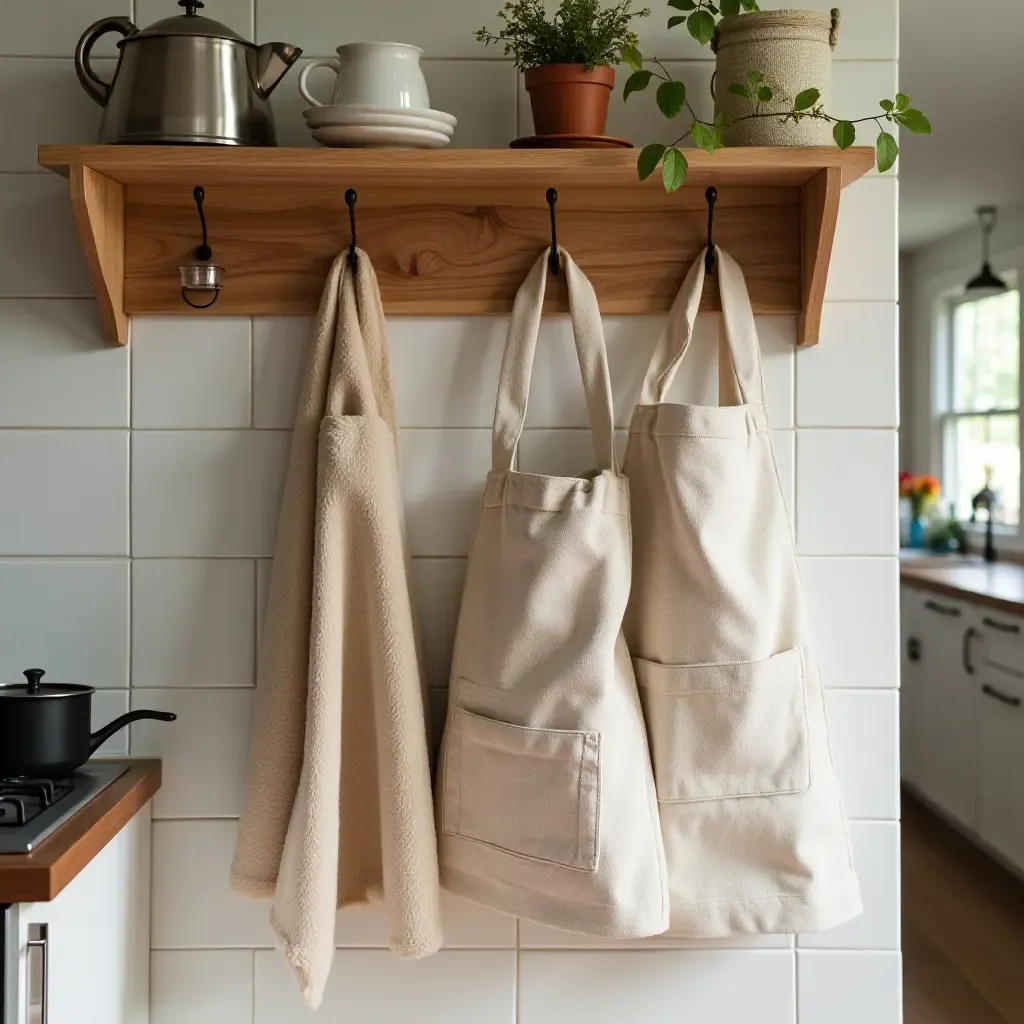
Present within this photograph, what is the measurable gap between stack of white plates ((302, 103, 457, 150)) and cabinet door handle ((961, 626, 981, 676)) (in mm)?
2888

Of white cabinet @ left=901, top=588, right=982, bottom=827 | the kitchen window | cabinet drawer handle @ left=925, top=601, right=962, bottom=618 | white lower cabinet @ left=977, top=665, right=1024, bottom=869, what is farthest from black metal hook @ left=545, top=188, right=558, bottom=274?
the kitchen window

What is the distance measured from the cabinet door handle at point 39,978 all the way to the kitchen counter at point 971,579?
2776 mm

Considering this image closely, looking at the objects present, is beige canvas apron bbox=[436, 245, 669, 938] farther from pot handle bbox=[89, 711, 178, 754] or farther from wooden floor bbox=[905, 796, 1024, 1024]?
wooden floor bbox=[905, 796, 1024, 1024]

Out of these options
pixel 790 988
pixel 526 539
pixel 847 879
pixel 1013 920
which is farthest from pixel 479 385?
pixel 1013 920

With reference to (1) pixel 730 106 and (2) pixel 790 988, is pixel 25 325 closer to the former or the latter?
(1) pixel 730 106

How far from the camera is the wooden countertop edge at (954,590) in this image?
10.6 ft

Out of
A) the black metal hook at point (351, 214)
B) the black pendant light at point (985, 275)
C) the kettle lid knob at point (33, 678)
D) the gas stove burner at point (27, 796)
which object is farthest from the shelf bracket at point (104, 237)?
the black pendant light at point (985, 275)

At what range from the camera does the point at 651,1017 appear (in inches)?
54.2

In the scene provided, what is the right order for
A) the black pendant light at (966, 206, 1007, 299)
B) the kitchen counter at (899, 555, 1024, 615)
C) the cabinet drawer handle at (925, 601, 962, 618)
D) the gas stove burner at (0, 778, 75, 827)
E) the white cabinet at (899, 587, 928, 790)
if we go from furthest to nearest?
the black pendant light at (966, 206, 1007, 299) < the white cabinet at (899, 587, 928, 790) < the cabinet drawer handle at (925, 601, 962, 618) < the kitchen counter at (899, 555, 1024, 615) < the gas stove burner at (0, 778, 75, 827)

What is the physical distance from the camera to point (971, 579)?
3855 millimetres

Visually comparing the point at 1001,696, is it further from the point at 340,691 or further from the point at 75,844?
the point at 75,844

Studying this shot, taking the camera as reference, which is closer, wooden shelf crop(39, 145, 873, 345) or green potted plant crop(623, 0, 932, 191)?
green potted plant crop(623, 0, 932, 191)

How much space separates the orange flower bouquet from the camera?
17.0 ft

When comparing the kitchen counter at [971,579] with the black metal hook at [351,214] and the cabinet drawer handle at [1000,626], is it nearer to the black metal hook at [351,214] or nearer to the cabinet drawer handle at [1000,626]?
the cabinet drawer handle at [1000,626]
